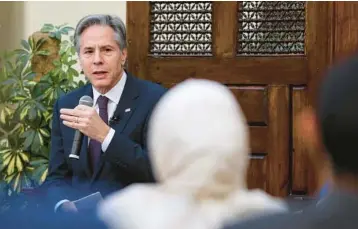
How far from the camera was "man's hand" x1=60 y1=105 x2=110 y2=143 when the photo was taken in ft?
12.1

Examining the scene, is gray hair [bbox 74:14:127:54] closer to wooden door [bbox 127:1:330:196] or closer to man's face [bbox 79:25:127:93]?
man's face [bbox 79:25:127:93]

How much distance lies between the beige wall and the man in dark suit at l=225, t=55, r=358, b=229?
12.3ft

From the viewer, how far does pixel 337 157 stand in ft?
5.72

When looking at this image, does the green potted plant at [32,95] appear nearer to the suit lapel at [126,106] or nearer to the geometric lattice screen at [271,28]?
the geometric lattice screen at [271,28]

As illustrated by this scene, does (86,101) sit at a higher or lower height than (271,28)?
lower

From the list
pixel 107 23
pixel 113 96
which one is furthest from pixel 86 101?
pixel 107 23

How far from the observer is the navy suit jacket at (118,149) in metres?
3.59

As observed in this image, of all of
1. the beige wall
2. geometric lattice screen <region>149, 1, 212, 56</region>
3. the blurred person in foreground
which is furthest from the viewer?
the beige wall

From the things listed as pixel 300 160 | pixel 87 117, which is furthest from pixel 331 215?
pixel 300 160

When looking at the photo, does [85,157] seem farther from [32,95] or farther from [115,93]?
[32,95]

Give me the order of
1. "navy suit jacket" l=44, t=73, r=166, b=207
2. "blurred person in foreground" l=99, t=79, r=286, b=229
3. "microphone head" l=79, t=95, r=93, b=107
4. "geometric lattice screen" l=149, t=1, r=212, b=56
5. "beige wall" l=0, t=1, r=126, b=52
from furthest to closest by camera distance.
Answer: "beige wall" l=0, t=1, r=126, b=52 → "geometric lattice screen" l=149, t=1, r=212, b=56 → "microphone head" l=79, t=95, r=93, b=107 → "navy suit jacket" l=44, t=73, r=166, b=207 → "blurred person in foreground" l=99, t=79, r=286, b=229

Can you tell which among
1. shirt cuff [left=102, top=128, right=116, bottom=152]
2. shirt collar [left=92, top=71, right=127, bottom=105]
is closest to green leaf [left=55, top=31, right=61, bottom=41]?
shirt collar [left=92, top=71, right=127, bottom=105]

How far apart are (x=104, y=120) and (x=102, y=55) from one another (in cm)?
28

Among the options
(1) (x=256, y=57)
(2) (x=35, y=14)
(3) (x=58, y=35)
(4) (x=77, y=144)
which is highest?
Result: (2) (x=35, y=14)
